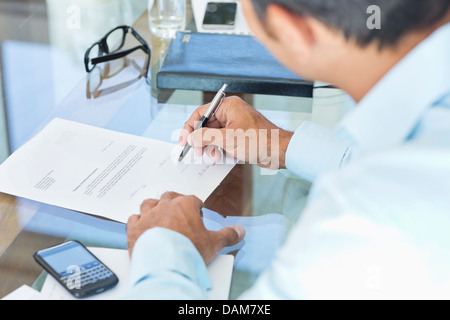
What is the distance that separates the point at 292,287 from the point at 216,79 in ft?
2.69

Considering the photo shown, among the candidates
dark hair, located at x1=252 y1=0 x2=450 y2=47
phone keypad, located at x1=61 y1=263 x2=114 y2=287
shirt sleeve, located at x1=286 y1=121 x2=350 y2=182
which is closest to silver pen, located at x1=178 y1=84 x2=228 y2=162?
shirt sleeve, located at x1=286 y1=121 x2=350 y2=182

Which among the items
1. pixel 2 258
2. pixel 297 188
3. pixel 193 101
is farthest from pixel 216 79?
pixel 2 258

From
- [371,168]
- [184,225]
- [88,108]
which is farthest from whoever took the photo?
[88,108]

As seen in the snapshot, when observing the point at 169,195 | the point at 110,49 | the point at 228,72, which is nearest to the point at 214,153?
the point at 169,195

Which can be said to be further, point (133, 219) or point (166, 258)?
point (133, 219)

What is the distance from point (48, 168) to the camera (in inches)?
43.7

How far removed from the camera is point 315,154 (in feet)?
3.73

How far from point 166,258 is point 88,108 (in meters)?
0.63

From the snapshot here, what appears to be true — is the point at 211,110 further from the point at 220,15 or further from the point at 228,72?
the point at 220,15

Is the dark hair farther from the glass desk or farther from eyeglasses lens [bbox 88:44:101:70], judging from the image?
eyeglasses lens [bbox 88:44:101:70]

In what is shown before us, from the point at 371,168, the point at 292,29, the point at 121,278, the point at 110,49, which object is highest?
the point at 292,29

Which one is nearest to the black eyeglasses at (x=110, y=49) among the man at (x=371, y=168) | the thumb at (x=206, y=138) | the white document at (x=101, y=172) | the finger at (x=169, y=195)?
the white document at (x=101, y=172)

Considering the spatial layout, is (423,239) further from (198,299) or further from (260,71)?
(260,71)

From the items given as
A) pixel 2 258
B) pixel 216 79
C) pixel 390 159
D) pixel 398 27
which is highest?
pixel 398 27
